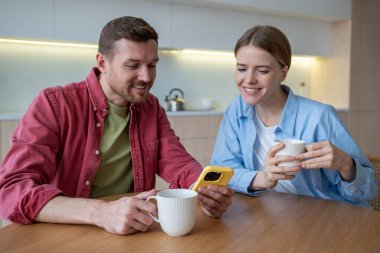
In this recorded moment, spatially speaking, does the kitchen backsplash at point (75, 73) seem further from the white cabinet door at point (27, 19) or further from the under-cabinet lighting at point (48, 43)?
the white cabinet door at point (27, 19)

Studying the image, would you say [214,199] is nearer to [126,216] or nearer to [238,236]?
[238,236]

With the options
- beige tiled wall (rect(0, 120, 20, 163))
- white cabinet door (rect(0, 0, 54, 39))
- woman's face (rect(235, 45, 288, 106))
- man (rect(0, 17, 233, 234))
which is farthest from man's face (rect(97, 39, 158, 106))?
white cabinet door (rect(0, 0, 54, 39))

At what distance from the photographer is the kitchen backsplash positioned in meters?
3.47

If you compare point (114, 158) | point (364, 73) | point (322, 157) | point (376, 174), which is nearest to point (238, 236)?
point (322, 157)

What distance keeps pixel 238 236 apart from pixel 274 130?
0.77 metres

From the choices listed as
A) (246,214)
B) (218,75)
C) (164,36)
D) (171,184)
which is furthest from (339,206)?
(218,75)

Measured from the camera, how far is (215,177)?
1.15 meters

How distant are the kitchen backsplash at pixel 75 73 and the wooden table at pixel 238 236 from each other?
271 centimetres

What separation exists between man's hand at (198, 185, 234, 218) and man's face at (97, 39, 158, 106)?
49 cm

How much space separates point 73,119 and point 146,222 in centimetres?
57

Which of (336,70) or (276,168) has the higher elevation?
(336,70)

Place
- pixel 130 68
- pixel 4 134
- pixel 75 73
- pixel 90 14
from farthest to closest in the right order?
pixel 75 73 < pixel 90 14 < pixel 4 134 < pixel 130 68

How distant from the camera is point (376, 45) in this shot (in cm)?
523

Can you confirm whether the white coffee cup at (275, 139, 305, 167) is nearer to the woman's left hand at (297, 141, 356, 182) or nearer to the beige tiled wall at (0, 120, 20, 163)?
the woman's left hand at (297, 141, 356, 182)
